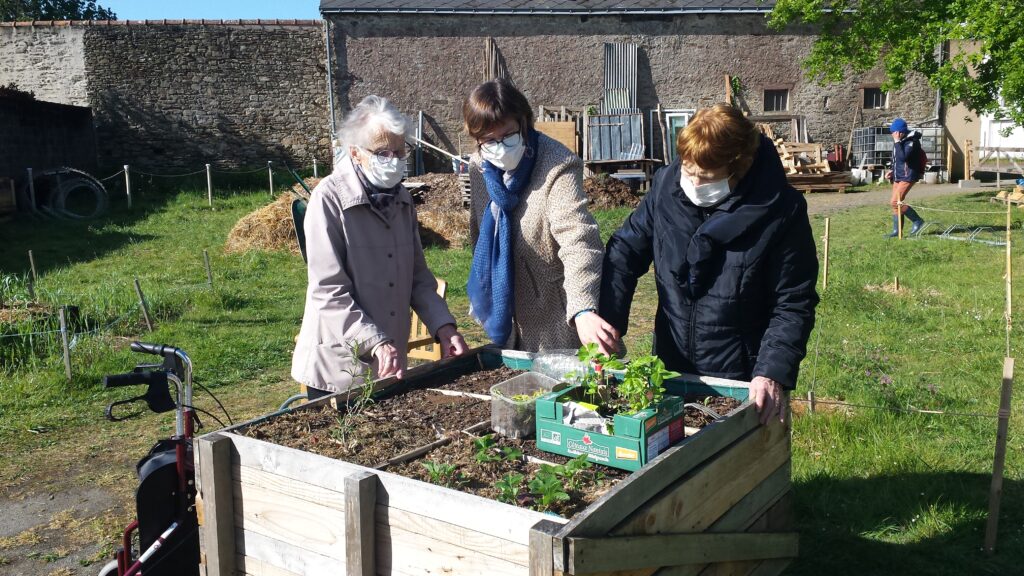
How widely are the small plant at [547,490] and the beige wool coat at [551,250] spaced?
3.77 feet

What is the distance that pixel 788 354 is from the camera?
2.67 m

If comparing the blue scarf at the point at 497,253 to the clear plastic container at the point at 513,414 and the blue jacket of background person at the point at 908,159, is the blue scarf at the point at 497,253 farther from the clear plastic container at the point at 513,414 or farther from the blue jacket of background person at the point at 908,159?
the blue jacket of background person at the point at 908,159

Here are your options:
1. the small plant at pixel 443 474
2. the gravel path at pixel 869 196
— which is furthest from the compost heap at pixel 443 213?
the small plant at pixel 443 474

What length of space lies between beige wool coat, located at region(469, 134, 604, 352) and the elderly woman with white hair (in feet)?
1.18

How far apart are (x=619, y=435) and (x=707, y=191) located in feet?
3.02

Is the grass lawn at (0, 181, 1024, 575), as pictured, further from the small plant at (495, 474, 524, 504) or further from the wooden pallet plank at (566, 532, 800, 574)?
the small plant at (495, 474, 524, 504)

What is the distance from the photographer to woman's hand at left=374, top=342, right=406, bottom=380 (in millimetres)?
2879

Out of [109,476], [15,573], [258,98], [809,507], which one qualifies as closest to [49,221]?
[258,98]

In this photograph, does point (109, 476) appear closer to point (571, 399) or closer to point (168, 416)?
point (168, 416)

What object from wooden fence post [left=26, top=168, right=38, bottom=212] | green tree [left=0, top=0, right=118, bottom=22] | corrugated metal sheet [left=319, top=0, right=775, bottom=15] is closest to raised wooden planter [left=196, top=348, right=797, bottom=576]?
wooden fence post [left=26, top=168, right=38, bottom=212]

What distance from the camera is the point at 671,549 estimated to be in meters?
2.12

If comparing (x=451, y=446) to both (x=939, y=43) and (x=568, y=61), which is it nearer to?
(x=939, y=43)

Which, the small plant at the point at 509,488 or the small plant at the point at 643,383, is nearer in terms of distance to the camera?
the small plant at the point at 509,488

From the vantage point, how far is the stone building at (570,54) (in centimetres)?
2038
